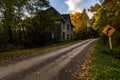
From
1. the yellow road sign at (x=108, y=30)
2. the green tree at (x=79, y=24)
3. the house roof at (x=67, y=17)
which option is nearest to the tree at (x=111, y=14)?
the yellow road sign at (x=108, y=30)

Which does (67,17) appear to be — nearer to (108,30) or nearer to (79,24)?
(79,24)

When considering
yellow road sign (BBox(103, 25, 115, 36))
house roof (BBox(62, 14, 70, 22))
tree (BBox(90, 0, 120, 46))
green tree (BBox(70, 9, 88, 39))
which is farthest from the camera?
house roof (BBox(62, 14, 70, 22))

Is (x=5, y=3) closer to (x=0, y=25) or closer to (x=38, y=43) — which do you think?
(x=0, y=25)

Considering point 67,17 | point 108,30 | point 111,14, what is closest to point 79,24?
point 67,17

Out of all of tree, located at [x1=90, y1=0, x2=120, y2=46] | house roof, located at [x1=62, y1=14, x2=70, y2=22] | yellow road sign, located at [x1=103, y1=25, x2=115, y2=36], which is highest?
house roof, located at [x1=62, y1=14, x2=70, y2=22]

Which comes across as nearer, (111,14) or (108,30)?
(111,14)

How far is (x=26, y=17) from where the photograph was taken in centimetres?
4184

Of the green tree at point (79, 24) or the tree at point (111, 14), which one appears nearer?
the tree at point (111, 14)

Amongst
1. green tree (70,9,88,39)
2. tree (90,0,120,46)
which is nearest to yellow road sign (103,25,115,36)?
tree (90,0,120,46)

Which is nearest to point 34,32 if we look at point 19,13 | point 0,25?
point 19,13

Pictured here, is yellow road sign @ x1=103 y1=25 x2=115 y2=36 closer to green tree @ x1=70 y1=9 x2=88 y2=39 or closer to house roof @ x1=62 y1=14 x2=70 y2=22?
green tree @ x1=70 y1=9 x2=88 y2=39

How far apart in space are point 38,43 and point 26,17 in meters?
5.89

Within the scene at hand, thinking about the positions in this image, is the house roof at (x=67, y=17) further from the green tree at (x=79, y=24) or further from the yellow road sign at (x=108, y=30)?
the yellow road sign at (x=108, y=30)

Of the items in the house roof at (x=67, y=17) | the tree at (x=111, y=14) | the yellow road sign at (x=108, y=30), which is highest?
the house roof at (x=67, y=17)
